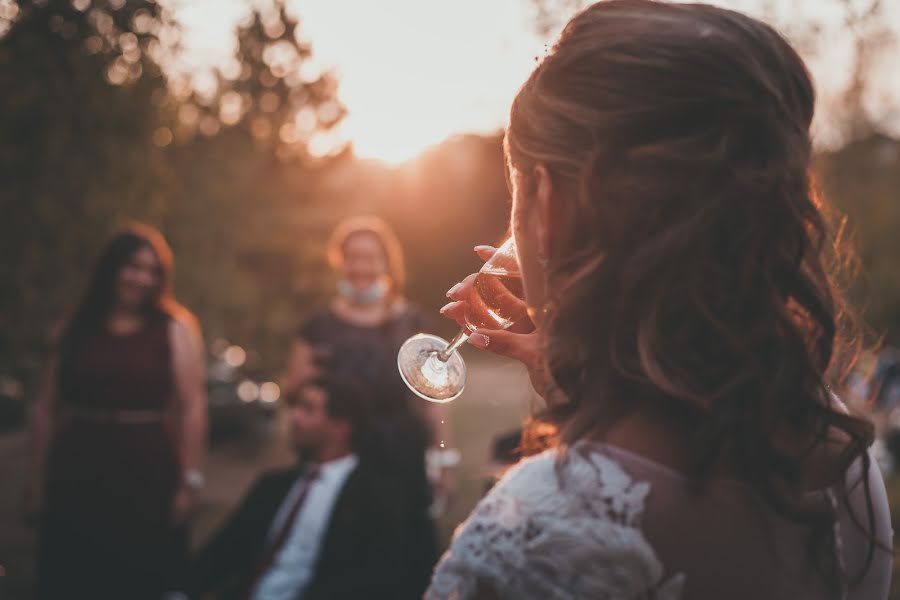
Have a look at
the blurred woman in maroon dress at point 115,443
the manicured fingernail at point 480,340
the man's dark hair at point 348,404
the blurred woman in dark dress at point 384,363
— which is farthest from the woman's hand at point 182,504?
the manicured fingernail at point 480,340

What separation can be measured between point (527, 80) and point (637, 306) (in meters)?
0.37

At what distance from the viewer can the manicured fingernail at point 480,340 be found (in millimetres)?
1499

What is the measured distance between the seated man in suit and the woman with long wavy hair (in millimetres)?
3002

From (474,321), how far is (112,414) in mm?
3595

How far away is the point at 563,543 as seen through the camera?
0.96 m

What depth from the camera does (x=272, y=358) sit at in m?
12.3

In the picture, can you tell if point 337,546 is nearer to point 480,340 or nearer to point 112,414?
point 112,414

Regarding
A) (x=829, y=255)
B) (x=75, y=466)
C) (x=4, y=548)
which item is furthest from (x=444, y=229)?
(x=829, y=255)

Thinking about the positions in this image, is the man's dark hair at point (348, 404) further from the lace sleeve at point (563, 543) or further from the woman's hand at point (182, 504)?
the lace sleeve at point (563, 543)

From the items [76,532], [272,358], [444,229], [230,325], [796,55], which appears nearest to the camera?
[796,55]

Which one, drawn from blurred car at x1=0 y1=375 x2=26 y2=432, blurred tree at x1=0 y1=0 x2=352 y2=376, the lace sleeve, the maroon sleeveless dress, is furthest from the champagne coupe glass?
blurred car at x1=0 y1=375 x2=26 y2=432

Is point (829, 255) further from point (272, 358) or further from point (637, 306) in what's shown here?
point (272, 358)

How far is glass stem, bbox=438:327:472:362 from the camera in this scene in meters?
1.74

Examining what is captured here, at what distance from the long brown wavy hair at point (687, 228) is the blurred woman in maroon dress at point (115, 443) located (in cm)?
403
